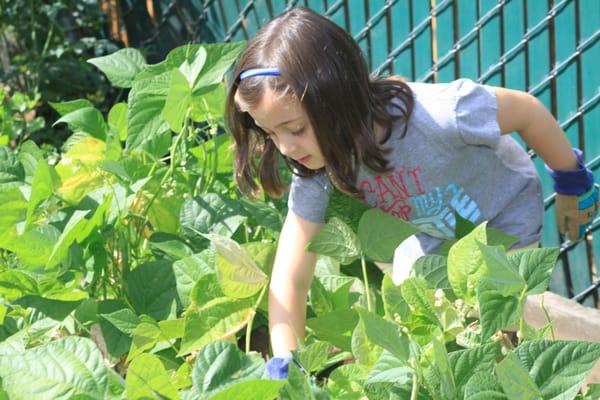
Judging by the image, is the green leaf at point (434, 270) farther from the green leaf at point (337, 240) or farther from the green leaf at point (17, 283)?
the green leaf at point (17, 283)

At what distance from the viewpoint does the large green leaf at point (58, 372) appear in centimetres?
102

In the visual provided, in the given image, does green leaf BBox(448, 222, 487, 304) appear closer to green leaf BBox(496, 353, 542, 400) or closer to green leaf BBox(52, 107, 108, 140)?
green leaf BBox(496, 353, 542, 400)

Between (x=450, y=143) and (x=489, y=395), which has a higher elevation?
(x=489, y=395)

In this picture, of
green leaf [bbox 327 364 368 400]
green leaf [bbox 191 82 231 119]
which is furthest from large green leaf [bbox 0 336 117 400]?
green leaf [bbox 191 82 231 119]

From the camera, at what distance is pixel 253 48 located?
5.81 feet

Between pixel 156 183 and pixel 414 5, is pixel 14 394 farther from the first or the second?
pixel 414 5

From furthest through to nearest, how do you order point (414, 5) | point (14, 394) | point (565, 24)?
point (414, 5), point (565, 24), point (14, 394)

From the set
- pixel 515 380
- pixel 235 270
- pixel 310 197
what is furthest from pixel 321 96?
pixel 515 380

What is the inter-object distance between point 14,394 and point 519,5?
2.21 m

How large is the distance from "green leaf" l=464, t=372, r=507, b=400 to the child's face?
80cm

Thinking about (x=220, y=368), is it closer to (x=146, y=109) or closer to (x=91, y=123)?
(x=146, y=109)

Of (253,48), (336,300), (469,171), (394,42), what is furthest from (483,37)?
(336,300)

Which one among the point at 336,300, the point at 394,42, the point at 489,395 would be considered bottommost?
the point at 394,42

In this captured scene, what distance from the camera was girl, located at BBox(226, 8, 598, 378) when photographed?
1.68 m
